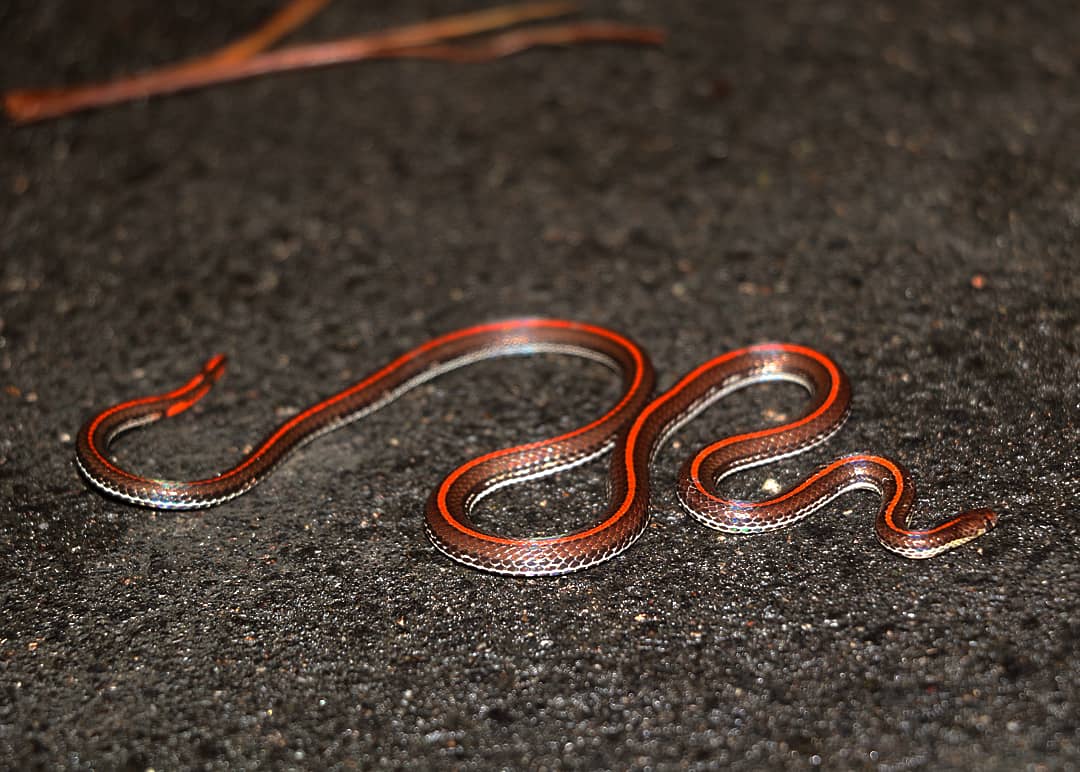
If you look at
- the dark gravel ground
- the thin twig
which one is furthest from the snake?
the thin twig

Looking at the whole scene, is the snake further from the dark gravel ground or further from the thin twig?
the thin twig

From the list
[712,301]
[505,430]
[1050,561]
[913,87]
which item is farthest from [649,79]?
[1050,561]

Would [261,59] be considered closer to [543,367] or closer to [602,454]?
[543,367]

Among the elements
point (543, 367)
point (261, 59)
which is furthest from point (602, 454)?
point (261, 59)

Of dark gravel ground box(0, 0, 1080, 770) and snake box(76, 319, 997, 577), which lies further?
snake box(76, 319, 997, 577)

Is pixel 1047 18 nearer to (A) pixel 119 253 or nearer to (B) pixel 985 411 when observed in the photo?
(B) pixel 985 411
